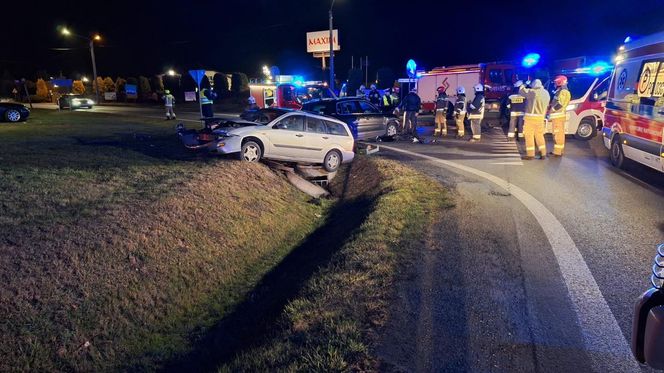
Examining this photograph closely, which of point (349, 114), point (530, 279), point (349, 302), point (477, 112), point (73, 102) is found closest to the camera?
point (349, 302)

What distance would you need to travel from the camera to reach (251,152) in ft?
34.5

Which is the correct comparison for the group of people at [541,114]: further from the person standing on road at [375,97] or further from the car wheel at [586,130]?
the person standing on road at [375,97]

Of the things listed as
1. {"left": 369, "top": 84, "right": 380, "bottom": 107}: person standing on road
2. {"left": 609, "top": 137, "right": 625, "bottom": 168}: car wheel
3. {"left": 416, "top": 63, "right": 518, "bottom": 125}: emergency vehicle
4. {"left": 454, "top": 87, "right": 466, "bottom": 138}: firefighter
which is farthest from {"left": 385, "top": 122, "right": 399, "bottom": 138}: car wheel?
{"left": 369, "top": 84, "right": 380, "bottom": 107}: person standing on road

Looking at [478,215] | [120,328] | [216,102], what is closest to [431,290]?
[478,215]

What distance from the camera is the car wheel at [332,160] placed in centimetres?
1156

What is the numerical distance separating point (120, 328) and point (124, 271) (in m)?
0.82

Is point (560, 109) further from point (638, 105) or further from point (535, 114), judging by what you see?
point (638, 105)

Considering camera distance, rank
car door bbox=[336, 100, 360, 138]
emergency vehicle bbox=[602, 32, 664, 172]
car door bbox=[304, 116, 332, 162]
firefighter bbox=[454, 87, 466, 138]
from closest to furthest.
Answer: emergency vehicle bbox=[602, 32, 664, 172] → car door bbox=[304, 116, 332, 162] → car door bbox=[336, 100, 360, 138] → firefighter bbox=[454, 87, 466, 138]

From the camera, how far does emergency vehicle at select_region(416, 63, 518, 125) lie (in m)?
22.8

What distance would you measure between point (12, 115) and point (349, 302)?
889 inches

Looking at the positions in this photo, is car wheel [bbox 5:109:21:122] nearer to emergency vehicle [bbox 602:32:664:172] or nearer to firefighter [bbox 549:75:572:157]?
firefighter [bbox 549:75:572:157]

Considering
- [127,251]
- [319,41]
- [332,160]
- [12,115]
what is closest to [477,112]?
[332,160]

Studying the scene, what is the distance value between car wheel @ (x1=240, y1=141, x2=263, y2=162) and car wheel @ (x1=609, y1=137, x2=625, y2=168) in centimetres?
789

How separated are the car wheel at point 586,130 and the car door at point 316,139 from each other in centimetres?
872
